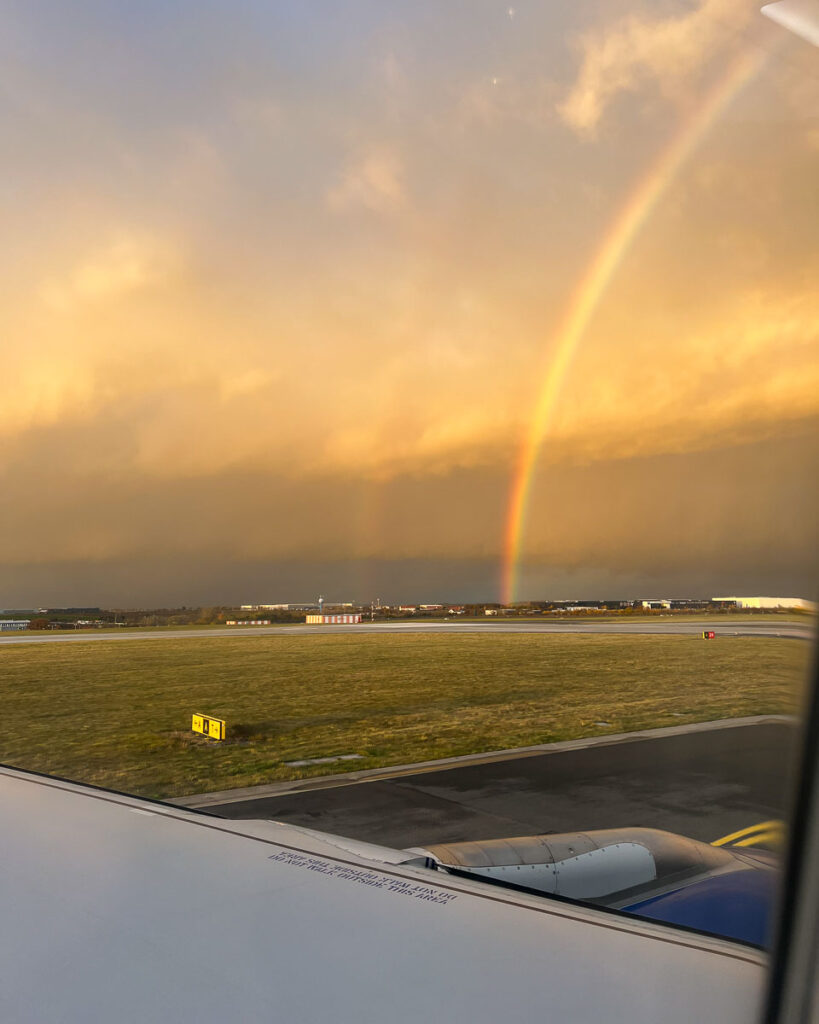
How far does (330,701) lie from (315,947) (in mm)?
22587

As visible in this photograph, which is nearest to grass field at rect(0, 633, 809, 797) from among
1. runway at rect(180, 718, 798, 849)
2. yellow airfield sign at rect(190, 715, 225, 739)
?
yellow airfield sign at rect(190, 715, 225, 739)

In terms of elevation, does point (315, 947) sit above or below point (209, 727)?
above

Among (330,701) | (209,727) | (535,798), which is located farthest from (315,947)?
(330,701)

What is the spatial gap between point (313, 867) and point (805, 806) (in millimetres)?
2072

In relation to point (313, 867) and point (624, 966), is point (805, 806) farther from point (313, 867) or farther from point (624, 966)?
point (313, 867)

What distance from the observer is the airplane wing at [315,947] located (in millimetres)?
1787

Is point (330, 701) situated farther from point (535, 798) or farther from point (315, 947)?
point (315, 947)

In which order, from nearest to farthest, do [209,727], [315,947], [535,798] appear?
[315,947] → [535,798] → [209,727]

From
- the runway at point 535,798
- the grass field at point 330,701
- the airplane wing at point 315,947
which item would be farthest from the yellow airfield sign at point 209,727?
the airplane wing at point 315,947

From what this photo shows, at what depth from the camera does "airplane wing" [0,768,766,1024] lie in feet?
5.86

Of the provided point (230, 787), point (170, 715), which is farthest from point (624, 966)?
point (170, 715)

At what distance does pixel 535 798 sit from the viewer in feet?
39.3

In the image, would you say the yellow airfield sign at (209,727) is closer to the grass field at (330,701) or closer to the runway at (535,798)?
the grass field at (330,701)

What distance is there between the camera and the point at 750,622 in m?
1.78
